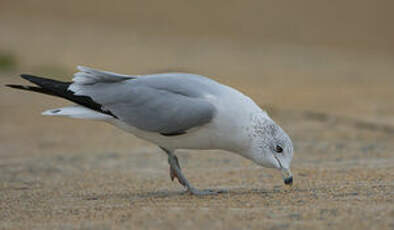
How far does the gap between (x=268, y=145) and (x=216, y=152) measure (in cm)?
371

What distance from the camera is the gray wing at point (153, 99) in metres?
6.34

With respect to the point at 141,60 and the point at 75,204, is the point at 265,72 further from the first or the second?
the point at 75,204

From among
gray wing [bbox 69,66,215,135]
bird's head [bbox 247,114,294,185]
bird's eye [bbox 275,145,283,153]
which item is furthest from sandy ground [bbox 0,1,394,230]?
gray wing [bbox 69,66,215,135]

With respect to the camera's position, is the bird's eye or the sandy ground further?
the bird's eye

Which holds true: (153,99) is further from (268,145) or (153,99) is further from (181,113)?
(268,145)

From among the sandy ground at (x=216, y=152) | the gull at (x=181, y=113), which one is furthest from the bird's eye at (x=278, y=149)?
the sandy ground at (x=216, y=152)

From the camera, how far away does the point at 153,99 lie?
259 inches

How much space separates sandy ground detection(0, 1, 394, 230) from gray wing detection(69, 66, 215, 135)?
0.66 m

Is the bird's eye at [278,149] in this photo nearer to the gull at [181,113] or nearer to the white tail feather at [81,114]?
the gull at [181,113]

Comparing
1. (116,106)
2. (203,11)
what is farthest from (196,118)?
(203,11)

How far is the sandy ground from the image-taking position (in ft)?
18.2

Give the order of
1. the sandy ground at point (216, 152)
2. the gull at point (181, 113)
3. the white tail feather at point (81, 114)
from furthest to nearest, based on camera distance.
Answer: the white tail feather at point (81, 114) < the gull at point (181, 113) < the sandy ground at point (216, 152)

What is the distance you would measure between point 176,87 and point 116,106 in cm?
58

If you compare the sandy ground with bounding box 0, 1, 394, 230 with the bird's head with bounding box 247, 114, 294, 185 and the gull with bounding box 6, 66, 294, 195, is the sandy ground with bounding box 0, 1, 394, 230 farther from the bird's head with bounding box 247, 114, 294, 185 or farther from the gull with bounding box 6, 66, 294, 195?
the gull with bounding box 6, 66, 294, 195
